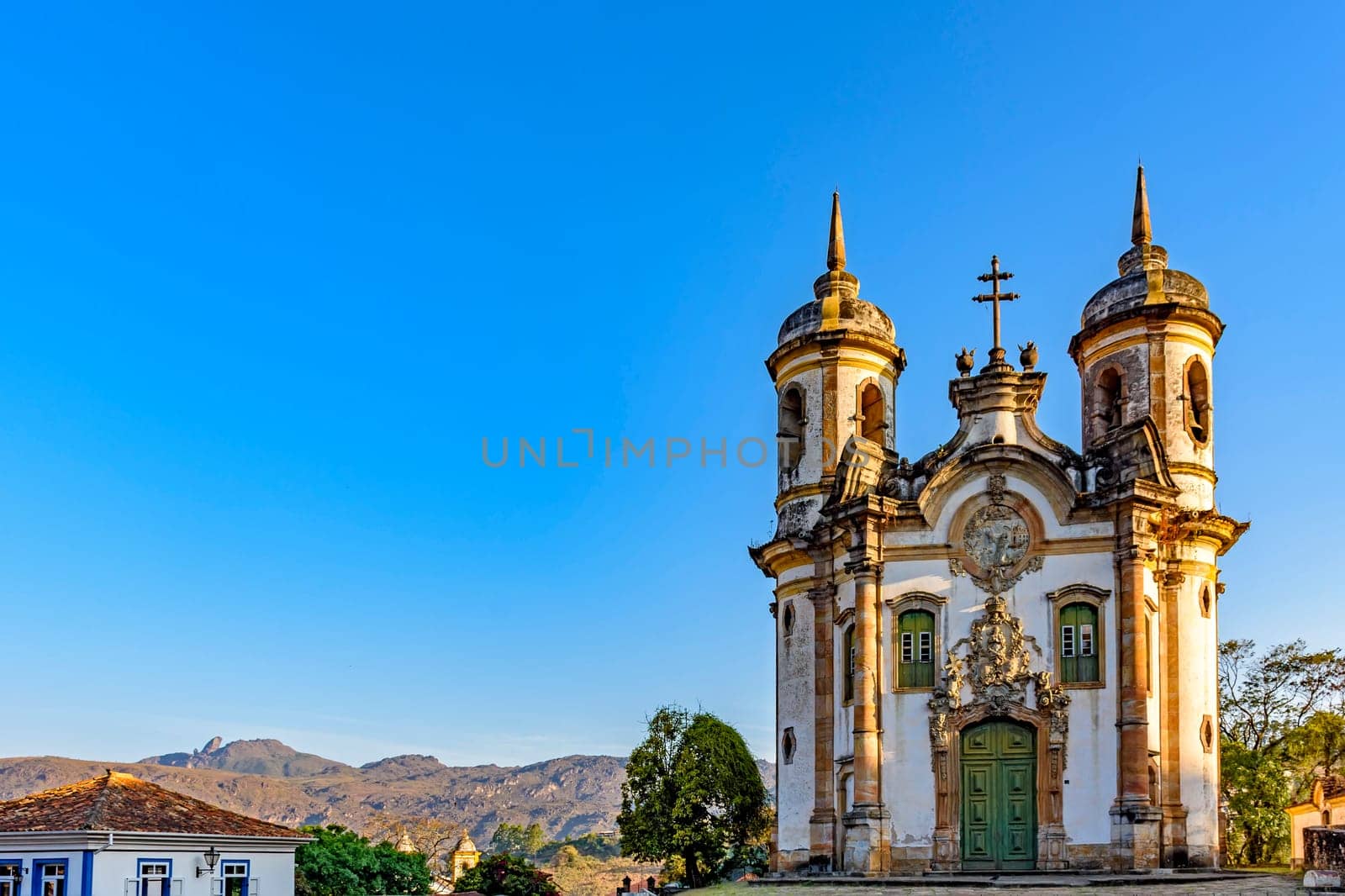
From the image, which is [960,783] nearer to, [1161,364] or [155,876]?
[1161,364]

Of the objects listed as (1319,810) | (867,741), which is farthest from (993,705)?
(1319,810)

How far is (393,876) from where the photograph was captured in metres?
44.7

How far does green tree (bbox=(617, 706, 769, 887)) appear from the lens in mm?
39656

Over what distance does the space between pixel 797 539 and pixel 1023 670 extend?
245 inches

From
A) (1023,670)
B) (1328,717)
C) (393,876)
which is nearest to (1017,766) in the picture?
(1023,670)

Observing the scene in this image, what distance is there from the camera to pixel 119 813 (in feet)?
100

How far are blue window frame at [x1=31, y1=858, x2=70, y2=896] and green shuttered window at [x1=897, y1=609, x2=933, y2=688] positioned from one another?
56.8ft

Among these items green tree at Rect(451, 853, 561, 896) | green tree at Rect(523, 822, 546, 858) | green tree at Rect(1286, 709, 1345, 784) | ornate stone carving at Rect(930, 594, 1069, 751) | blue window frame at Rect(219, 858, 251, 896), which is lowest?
green tree at Rect(523, 822, 546, 858)

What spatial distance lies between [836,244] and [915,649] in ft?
37.4

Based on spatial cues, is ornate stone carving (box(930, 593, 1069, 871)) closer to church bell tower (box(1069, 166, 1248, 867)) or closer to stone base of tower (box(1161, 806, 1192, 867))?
church bell tower (box(1069, 166, 1248, 867))

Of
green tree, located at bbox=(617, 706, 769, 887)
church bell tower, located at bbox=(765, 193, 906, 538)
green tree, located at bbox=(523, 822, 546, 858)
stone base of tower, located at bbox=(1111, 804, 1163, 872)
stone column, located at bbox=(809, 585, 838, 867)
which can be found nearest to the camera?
stone base of tower, located at bbox=(1111, 804, 1163, 872)

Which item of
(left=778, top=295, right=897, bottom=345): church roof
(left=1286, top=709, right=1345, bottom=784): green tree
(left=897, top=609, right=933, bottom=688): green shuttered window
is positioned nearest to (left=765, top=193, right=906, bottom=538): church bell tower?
(left=778, top=295, right=897, bottom=345): church roof

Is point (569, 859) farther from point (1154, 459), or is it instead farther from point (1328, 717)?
point (1154, 459)

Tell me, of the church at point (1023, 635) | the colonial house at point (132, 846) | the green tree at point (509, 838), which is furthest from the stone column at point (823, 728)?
the green tree at point (509, 838)
